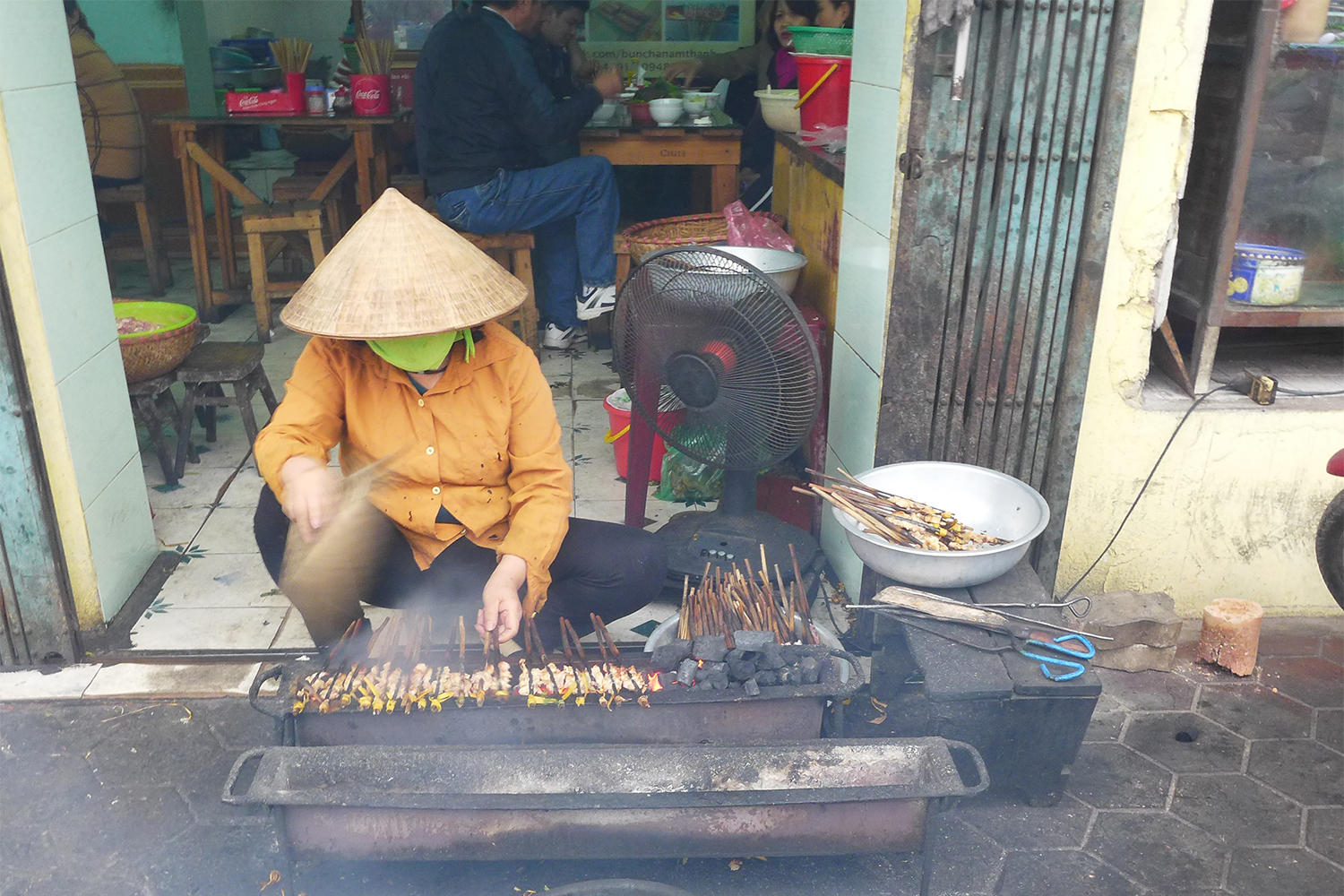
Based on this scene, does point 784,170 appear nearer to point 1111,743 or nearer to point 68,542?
point 1111,743

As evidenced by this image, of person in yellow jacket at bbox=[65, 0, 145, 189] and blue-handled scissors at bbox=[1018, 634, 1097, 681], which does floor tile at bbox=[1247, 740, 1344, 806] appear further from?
person in yellow jacket at bbox=[65, 0, 145, 189]

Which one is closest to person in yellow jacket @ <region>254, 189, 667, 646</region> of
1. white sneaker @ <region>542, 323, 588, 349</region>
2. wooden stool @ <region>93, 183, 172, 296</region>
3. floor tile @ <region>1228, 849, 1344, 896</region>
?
floor tile @ <region>1228, 849, 1344, 896</region>

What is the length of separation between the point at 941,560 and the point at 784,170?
290 centimetres

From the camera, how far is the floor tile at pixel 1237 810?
2850 millimetres

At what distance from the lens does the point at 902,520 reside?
307 cm

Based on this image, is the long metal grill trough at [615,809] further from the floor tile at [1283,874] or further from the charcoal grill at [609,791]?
the floor tile at [1283,874]

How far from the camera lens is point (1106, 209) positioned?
10.5ft

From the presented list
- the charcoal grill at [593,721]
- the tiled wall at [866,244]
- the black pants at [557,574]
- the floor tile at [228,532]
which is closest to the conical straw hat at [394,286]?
the black pants at [557,574]

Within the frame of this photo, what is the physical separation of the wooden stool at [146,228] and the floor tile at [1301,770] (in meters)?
7.27

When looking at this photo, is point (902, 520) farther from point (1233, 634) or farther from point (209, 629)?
point (209, 629)

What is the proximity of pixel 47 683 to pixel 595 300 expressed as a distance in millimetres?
3666

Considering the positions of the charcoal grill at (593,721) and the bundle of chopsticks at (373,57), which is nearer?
the charcoal grill at (593,721)

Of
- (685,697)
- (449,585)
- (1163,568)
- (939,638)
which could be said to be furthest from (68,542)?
(1163,568)

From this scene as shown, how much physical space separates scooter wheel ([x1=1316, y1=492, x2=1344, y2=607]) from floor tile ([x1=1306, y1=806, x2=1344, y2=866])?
58 cm
